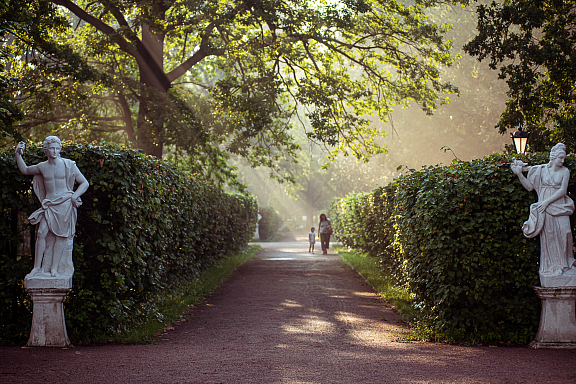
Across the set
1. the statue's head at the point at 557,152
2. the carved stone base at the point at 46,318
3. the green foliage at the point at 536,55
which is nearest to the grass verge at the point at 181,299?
the carved stone base at the point at 46,318

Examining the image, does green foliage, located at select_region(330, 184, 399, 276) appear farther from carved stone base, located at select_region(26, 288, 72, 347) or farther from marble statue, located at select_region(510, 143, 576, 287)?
carved stone base, located at select_region(26, 288, 72, 347)

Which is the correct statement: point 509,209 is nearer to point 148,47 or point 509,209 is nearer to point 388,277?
point 388,277

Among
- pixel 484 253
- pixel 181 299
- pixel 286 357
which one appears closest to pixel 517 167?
pixel 484 253

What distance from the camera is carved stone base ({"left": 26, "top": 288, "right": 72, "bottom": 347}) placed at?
5.96m

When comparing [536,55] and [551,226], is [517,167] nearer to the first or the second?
[551,226]

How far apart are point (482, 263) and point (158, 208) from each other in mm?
5167

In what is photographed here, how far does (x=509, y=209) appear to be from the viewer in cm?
641

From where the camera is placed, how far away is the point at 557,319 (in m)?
6.11

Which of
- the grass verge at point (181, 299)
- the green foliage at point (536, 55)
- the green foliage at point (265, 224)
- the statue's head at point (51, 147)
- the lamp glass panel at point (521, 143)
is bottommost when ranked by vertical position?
the grass verge at point (181, 299)

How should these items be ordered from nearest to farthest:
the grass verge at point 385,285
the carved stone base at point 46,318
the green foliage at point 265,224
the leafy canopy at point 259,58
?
the carved stone base at point 46,318
the grass verge at point 385,285
the leafy canopy at point 259,58
the green foliage at point 265,224

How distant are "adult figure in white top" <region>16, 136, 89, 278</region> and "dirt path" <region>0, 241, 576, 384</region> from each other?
41.1 inches

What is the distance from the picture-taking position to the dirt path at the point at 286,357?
15.6ft

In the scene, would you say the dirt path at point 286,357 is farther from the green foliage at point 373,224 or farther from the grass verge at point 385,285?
the green foliage at point 373,224

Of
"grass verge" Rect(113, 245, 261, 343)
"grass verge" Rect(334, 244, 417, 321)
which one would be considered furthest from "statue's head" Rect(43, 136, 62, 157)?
"grass verge" Rect(334, 244, 417, 321)
